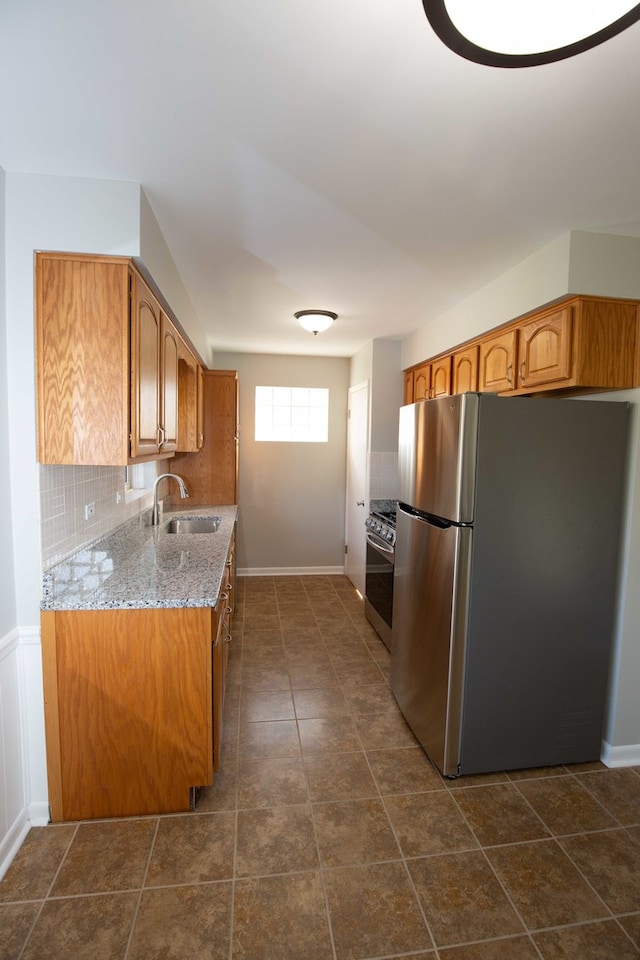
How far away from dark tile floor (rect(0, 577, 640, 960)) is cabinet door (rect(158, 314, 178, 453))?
5.14ft

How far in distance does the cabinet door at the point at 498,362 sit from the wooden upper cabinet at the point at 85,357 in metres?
1.87

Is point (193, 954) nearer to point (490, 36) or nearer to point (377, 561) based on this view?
point (490, 36)

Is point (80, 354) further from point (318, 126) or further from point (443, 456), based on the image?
point (443, 456)

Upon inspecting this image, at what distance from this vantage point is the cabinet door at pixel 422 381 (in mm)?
3779

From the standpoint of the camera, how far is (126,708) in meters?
1.84

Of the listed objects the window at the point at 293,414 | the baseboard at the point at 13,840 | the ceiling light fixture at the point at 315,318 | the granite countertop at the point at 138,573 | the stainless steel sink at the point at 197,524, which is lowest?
the baseboard at the point at 13,840

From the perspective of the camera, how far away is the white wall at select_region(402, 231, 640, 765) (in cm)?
211

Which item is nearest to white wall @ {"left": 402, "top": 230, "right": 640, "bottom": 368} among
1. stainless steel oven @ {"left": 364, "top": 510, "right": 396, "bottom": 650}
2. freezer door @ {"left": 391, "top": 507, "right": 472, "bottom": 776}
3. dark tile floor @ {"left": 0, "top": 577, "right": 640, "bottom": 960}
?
freezer door @ {"left": 391, "top": 507, "right": 472, "bottom": 776}

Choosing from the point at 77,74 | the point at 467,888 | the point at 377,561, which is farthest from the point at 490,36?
the point at 377,561

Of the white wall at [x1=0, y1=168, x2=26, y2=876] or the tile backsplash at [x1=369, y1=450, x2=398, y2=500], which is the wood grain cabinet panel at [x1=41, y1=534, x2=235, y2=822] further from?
the tile backsplash at [x1=369, y1=450, x2=398, y2=500]

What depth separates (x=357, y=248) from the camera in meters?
2.33

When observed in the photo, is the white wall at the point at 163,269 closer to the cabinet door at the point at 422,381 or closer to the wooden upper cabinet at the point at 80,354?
the wooden upper cabinet at the point at 80,354

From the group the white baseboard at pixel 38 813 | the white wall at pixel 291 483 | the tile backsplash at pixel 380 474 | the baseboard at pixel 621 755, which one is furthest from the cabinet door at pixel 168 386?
the baseboard at pixel 621 755

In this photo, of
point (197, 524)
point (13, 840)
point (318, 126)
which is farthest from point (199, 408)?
point (13, 840)
